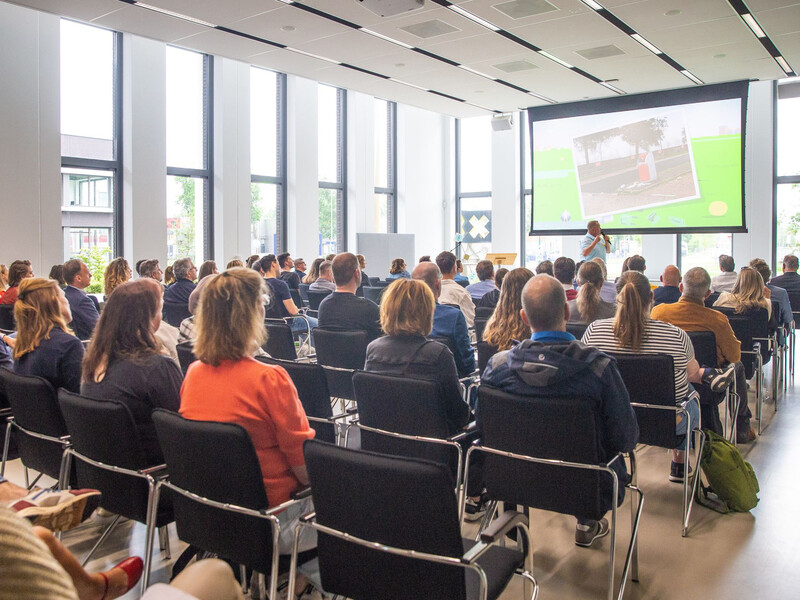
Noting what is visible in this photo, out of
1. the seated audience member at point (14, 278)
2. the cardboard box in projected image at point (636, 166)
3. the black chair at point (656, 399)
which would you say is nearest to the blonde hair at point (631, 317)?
the black chair at point (656, 399)

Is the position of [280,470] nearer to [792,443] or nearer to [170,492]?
[170,492]

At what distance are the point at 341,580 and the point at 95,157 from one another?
8.92 metres

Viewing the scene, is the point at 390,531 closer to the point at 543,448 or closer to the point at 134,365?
the point at 543,448

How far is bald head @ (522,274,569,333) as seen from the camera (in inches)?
104

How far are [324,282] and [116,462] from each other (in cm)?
510

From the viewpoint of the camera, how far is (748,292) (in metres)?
5.43

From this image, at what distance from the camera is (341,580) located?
1.89 m

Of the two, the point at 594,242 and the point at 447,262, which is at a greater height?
the point at 594,242

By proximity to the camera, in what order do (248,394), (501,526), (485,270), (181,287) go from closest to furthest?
(501,526) → (248,394) → (181,287) → (485,270)

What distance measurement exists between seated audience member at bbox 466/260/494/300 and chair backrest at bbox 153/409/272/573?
15.1ft

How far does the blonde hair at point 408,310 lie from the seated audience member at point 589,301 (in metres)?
1.82

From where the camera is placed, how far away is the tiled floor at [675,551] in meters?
2.76

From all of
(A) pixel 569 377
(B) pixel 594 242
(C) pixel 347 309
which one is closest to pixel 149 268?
(C) pixel 347 309

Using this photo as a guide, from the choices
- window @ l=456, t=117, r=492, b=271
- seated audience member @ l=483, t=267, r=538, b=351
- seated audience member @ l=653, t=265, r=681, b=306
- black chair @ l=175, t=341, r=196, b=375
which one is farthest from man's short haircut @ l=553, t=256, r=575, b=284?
window @ l=456, t=117, r=492, b=271
